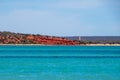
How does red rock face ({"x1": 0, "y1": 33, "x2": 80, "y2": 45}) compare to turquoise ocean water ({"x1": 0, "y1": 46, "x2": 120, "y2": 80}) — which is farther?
red rock face ({"x1": 0, "y1": 33, "x2": 80, "y2": 45})

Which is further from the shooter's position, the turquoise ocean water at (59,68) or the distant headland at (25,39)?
the distant headland at (25,39)

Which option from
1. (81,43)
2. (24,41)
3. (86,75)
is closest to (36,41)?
(24,41)

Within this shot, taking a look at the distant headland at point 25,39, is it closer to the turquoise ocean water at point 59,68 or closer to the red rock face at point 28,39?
the red rock face at point 28,39

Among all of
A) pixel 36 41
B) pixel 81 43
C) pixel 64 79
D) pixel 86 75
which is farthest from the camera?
pixel 81 43

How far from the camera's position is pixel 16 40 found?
145375 millimetres

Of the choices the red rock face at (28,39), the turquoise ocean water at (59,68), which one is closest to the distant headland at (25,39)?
the red rock face at (28,39)

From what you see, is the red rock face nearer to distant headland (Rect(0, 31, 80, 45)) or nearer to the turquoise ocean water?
distant headland (Rect(0, 31, 80, 45))

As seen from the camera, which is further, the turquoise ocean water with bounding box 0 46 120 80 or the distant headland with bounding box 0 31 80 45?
the distant headland with bounding box 0 31 80 45

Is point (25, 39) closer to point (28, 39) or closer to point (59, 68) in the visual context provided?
point (28, 39)

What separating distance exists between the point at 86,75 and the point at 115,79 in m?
3.21

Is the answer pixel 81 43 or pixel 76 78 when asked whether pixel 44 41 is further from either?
pixel 76 78

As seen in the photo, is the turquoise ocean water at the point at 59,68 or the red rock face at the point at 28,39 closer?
the turquoise ocean water at the point at 59,68

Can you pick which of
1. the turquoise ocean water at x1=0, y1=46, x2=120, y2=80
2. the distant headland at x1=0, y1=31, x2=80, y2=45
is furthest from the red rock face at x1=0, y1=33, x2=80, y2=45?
the turquoise ocean water at x1=0, y1=46, x2=120, y2=80

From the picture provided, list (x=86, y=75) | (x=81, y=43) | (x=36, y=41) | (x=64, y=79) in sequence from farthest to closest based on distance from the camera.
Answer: (x=81, y=43)
(x=36, y=41)
(x=86, y=75)
(x=64, y=79)
